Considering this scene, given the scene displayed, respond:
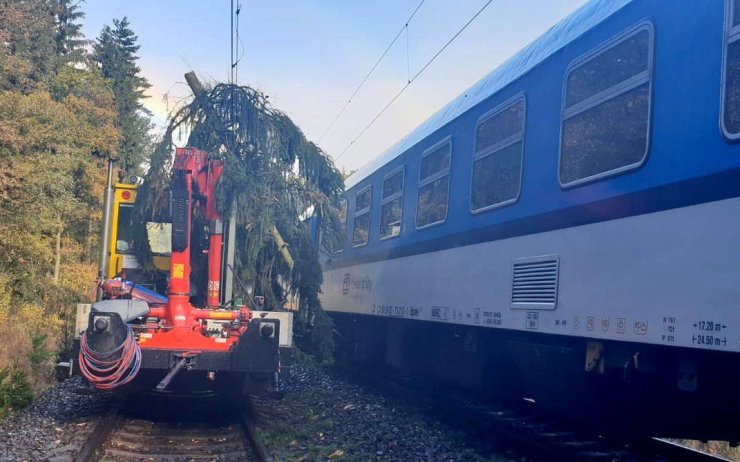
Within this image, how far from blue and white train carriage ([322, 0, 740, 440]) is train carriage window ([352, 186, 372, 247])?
3108 mm

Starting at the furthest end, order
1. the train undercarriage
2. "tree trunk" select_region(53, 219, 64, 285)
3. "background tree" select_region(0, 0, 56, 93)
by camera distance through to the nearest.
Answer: "tree trunk" select_region(53, 219, 64, 285)
"background tree" select_region(0, 0, 56, 93)
the train undercarriage

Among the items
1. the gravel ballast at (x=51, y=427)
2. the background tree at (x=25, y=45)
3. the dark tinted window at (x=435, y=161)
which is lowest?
the gravel ballast at (x=51, y=427)

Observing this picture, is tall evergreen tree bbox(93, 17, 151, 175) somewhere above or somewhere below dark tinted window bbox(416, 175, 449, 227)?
above

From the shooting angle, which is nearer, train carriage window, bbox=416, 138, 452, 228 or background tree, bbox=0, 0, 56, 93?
train carriage window, bbox=416, 138, 452, 228

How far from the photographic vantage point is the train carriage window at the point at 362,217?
515 inches

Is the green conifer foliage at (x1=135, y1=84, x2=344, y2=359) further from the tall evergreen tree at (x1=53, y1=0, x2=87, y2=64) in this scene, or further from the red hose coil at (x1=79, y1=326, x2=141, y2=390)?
the tall evergreen tree at (x1=53, y1=0, x2=87, y2=64)

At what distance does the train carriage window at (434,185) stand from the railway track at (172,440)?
3209 millimetres

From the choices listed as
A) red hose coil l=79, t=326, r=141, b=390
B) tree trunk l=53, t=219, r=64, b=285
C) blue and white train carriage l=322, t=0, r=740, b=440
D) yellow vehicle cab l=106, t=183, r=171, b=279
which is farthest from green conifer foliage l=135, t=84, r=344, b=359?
tree trunk l=53, t=219, r=64, b=285

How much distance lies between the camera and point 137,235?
9.32 meters

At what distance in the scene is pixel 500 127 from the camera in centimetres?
777

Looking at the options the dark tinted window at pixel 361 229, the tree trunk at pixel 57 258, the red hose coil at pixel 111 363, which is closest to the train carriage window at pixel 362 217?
the dark tinted window at pixel 361 229

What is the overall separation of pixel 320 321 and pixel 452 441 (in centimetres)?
348

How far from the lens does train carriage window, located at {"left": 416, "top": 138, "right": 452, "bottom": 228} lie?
9.15 meters

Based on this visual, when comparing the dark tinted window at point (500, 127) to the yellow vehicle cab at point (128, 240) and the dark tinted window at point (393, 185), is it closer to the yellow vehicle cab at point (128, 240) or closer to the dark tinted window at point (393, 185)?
the dark tinted window at point (393, 185)
